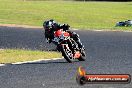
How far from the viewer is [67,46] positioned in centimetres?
1741

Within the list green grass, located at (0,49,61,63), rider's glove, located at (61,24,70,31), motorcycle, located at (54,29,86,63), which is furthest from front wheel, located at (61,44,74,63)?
green grass, located at (0,49,61,63)

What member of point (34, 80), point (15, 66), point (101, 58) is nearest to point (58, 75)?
point (34, 80)

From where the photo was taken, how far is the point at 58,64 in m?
17.0

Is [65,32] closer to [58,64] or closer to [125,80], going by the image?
[58,64]

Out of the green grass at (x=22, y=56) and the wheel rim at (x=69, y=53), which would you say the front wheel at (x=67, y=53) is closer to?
the wheel rim at (x=69, y=53)

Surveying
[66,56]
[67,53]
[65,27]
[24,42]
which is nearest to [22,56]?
[65,27]

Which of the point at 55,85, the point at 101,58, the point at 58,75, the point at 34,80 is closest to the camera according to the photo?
the point at 55,85

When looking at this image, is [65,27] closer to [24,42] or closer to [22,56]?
[22,56]

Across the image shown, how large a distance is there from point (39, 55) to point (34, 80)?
763 cm

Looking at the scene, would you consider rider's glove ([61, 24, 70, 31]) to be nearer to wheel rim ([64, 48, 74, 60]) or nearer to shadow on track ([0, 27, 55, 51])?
wheel rim ([64, 48, 74, 60])

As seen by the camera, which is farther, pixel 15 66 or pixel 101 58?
pixel 101 58

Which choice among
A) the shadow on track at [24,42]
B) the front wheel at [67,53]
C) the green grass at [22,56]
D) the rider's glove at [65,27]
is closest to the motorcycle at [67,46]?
the front wheel at [67,53]

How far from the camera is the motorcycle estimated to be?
56.5 ft

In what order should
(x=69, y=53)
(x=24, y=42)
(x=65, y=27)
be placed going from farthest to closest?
1. (x=24, y=42)
2. (x=65, y=27)
3. (x=69, y=53)
